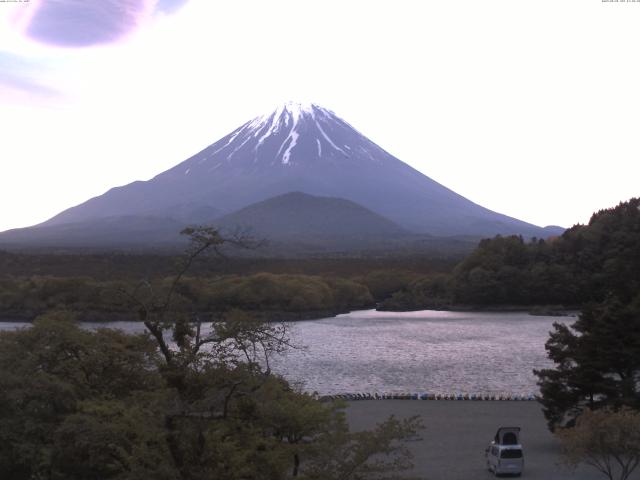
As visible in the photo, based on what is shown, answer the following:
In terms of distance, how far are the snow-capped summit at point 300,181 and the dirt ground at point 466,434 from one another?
10616cm

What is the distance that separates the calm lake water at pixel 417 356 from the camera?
18905 mm

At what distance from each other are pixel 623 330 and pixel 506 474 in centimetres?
359

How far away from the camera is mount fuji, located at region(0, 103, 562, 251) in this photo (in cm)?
12375

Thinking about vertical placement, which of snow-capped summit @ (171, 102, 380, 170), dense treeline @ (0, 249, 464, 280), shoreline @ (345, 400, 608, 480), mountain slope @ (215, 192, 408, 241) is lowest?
shoreline @ (345, 400, 608, 480)

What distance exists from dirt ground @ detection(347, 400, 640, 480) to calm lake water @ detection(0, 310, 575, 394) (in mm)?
2229

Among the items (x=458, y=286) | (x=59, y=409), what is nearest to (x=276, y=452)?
(x=59, y=409)

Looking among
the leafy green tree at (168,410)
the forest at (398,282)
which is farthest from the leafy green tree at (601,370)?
the forest at (398,282)

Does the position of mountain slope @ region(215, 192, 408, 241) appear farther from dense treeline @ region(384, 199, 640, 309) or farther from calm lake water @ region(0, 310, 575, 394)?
calm lake water @ region(0, 310, 575, 394)

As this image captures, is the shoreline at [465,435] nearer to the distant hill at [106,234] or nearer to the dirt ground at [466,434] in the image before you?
the dirt ground at [466,434]

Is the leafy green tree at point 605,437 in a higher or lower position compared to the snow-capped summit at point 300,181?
lower

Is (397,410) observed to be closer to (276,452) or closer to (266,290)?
(276,452)

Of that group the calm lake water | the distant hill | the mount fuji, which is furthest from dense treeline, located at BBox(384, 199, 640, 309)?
the mount fuji

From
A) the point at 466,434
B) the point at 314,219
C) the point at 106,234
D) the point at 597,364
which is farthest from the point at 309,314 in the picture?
the point at 314,219

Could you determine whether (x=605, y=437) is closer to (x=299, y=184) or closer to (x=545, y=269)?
(x=545, y=269)
